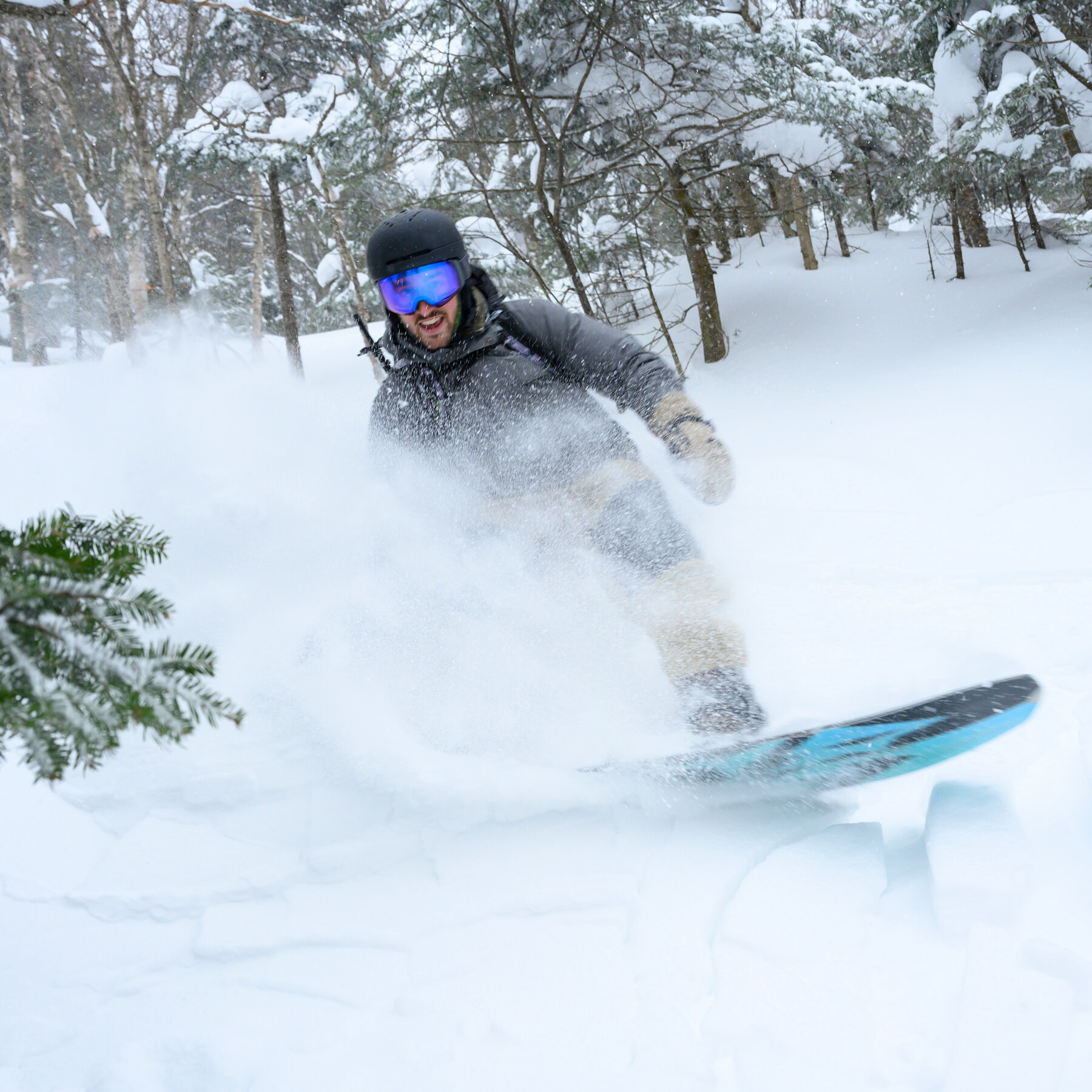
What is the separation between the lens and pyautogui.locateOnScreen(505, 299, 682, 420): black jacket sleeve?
287cm

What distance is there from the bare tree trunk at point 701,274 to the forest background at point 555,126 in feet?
0.13

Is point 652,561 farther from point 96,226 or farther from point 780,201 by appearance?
point 780,201

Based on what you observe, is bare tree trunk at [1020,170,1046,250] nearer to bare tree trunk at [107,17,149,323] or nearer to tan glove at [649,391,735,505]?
tan glove at [649,391,735,505]

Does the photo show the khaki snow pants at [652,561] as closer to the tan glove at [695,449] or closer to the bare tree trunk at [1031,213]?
the tan glove at [695,449]

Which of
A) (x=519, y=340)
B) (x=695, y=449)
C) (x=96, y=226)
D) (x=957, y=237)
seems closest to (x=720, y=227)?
(x=957, y=237)

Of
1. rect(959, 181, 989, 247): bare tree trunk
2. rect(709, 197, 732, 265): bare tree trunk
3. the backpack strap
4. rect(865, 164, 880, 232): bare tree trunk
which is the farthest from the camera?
rect(959, 181, 989, 247): bare tree trunk

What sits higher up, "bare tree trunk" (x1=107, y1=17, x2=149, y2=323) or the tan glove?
Result: "bare tree trunk" (x1=107, y1=17, x2=149, y2=323)

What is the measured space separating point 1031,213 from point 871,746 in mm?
11665

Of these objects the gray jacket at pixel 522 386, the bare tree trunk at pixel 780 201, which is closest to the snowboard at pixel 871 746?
the gray jacket at pixel 522 386

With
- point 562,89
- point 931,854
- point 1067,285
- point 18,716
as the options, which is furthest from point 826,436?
point 18,716

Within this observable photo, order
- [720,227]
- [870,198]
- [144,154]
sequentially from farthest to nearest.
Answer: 1. [870,198]
2. [144,154]
3. [720,227]

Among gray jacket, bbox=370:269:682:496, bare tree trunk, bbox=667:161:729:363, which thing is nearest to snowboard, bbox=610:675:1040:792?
gray jacket, bbox=370:269:682:496

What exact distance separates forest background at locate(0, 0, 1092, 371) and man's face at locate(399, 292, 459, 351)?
2723 millimetres

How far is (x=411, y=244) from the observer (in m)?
2.85
